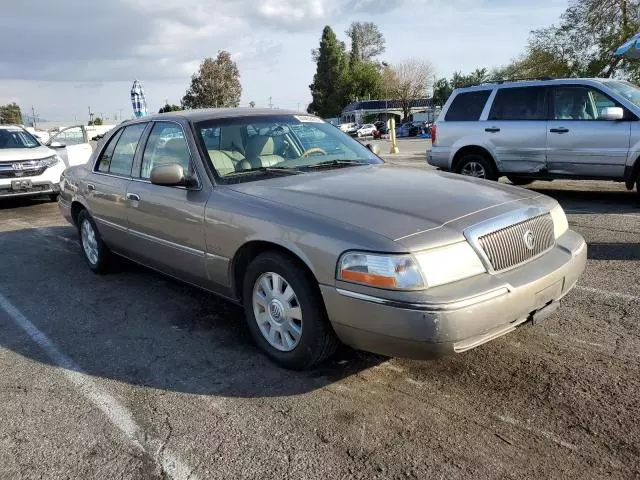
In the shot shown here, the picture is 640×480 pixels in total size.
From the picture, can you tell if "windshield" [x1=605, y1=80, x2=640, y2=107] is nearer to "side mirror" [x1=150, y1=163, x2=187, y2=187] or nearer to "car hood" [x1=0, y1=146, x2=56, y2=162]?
"side mirror" [x1=150, y1=163, x2=187, y2=187]

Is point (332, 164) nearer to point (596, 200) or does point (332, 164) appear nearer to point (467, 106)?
point (467, 106)

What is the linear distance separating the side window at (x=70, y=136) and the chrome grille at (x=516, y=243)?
12972 millimetres

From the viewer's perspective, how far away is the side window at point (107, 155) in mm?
5398

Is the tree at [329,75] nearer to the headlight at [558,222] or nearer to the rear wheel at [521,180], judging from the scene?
the rear wheel at [521,180]

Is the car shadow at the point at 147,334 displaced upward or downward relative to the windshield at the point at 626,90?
downward

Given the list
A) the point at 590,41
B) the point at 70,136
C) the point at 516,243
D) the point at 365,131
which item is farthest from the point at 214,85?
the point at 516,243

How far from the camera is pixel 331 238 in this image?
2.99 meters

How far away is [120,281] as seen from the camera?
5.50 m

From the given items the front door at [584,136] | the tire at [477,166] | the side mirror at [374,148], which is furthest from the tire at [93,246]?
the front door at [584,136]

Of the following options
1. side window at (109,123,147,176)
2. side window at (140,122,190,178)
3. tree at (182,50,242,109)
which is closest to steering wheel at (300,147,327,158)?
side window at (140,122,190,178)

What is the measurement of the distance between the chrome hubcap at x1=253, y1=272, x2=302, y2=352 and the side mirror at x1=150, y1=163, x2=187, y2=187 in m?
0.98

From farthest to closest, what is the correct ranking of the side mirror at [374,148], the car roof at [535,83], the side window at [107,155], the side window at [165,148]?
the car roof at [535,83], the side window at [107,155], the side mirror at [374,148], the side window at [165,148]

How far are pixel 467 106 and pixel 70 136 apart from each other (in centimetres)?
1013

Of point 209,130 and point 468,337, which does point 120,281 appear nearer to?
point 209,130
